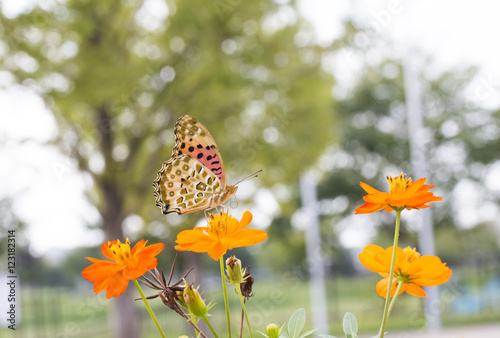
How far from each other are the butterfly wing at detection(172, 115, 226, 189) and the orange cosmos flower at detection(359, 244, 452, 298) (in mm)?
428

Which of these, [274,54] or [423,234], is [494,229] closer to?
[423,234]

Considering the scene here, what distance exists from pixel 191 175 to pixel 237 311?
1156cm

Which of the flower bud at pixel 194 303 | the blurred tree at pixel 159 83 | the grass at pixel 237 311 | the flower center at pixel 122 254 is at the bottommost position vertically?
the grass at pixel 237 311

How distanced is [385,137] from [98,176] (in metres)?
9.98

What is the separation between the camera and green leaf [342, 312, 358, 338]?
0.70m

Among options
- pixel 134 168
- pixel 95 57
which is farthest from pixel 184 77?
pixel 134 168

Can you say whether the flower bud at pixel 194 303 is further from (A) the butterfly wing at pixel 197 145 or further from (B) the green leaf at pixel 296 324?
(A) the butterfly wing at pixel 197 145

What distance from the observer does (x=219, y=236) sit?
75 cm

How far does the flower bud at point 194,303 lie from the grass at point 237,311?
651cm

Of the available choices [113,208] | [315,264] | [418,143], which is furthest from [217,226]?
[315,264]

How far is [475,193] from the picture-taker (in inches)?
569

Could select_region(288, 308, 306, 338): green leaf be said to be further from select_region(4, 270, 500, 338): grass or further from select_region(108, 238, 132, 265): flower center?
select_region(4, 270, 500, 338): grass

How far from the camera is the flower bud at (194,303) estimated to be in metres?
0.71

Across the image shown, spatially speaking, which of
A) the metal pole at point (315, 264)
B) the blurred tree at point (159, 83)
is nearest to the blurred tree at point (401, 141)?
the metal pole at point (315, 264)
